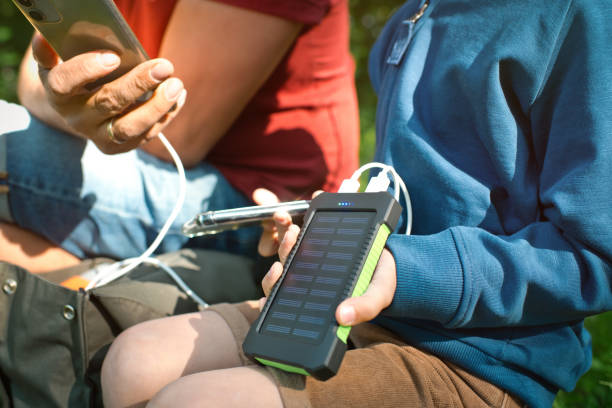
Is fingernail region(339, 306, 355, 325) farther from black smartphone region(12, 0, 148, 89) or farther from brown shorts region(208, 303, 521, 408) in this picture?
black smartphone region(12, 0, 148, 89)

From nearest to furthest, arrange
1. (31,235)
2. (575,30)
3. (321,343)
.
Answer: (321,343)
(575,30)
(31,235)

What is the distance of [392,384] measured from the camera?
0.65 meters

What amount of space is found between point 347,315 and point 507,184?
0.33 meters

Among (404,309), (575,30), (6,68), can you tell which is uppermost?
(575,30)

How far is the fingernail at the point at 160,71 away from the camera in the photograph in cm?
80

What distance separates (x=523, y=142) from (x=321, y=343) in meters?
0.41

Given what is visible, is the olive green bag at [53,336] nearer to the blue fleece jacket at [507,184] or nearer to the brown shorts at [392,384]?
the brown shorts at [392,384]

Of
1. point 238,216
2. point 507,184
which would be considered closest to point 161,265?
point 238,216

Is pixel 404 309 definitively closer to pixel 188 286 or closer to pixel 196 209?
pixel 188 286

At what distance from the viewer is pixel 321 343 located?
0.55 m

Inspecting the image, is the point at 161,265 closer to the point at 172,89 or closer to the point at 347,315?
the point at 172,89

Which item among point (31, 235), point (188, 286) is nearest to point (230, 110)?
point (188, 286)

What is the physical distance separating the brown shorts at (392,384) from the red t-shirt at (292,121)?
1.68 feet

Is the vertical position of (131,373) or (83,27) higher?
(83,27)
